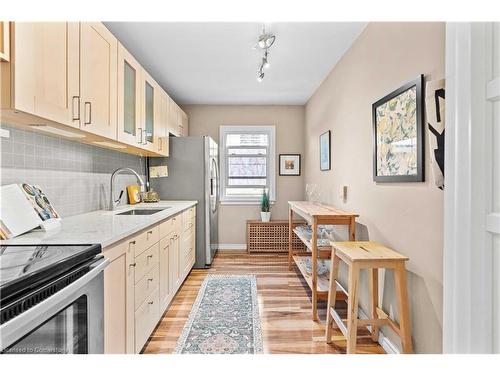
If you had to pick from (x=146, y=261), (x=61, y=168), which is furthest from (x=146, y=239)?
(x=61, y=168)

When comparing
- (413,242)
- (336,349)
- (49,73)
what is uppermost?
(49,73)

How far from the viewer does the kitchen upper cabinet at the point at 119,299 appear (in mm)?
1487

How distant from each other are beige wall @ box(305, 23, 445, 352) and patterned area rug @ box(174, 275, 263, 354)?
Result: 3.50ft

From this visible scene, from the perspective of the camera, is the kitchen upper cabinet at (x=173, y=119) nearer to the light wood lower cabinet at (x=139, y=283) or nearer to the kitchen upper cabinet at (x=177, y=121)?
the kitchen upper cabinet at (x=177, y=121)

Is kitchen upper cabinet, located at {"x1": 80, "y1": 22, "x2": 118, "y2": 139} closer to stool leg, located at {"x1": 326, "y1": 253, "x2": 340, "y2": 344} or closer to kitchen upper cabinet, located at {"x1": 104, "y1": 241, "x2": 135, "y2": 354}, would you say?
kitchen upper cabinet, located at {"x1": 104, "y1": 241, "x2": 135, "y2": 354}

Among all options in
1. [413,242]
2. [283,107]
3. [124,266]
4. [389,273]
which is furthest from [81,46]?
[283,107]

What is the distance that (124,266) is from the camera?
1.69 metres

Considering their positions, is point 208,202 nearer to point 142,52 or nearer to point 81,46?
point 142,52

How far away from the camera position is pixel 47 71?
1430 mm

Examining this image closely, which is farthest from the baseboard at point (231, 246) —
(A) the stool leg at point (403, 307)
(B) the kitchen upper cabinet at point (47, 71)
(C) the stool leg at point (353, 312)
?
(B) the kitchen upper cabinet at point (47, 71)

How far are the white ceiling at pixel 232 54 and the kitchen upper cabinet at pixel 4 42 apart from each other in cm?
136

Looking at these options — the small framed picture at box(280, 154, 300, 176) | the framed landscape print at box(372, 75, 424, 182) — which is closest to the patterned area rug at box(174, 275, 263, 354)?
the framed landscape print at box(372, 75, 424, 182)

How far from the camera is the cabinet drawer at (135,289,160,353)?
6.28ft
